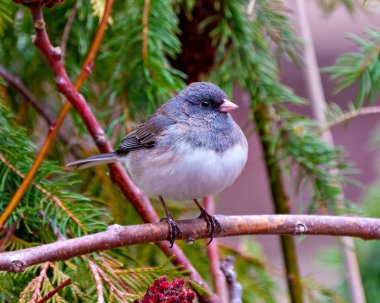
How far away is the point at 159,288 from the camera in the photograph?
85 centimetres

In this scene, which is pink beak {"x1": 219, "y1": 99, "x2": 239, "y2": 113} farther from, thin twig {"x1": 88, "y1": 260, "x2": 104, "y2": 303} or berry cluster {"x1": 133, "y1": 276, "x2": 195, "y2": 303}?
berry cluster {"x1": 133, "y1": 276, "x2": 195, "y2": 303}

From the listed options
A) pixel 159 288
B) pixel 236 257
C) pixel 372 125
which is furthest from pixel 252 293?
pixel 372 125

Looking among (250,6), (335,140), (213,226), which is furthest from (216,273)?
(335,140)

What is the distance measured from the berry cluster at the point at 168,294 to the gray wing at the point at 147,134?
631 mm

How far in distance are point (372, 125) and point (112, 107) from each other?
12.1 feet

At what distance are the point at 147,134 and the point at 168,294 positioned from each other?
0.69 m

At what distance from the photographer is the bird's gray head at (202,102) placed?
58.6 inches

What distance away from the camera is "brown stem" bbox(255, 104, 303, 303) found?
1.48 m

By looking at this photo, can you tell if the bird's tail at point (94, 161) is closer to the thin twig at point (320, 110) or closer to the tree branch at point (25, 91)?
the tree branch at point (25, 91)

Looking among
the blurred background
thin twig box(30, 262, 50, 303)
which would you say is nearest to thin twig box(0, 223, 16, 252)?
thin twig box(30, 262, 50, 303)

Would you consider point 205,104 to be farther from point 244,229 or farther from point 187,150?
point 244,229

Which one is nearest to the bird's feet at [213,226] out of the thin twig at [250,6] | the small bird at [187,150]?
the small bird at [187,150]

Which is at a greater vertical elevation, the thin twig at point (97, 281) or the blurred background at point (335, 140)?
the blurred background at point (335, 140)

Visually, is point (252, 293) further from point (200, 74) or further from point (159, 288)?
point (159, 288)
